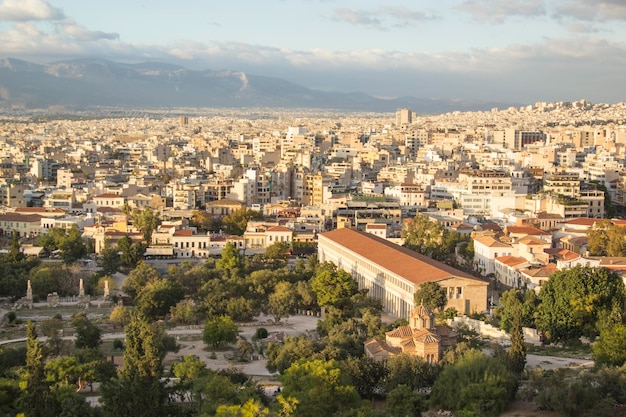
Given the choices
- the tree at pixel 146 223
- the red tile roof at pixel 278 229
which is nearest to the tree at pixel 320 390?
the red tile roof at pixel 278 229

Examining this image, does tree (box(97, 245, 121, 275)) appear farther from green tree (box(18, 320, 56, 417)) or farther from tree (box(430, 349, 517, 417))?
tree (box(430, 349, 517, 417))

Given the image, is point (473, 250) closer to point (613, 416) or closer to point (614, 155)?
point (613, 416)

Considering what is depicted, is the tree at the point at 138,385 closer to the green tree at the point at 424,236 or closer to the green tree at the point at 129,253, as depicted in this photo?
the green tree at the point at 129,253

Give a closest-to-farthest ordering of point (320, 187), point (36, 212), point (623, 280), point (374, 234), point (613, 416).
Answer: point (613, 416), point (623, 280), point (374, 234), point (36, 212), point (320, 187)

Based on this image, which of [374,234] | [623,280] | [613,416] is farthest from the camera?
[374,234]

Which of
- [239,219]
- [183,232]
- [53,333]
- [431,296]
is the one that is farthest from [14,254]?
[431,296]

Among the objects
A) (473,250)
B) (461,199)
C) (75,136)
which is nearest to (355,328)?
(473,250)

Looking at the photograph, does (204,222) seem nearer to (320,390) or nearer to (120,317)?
(120,317)
